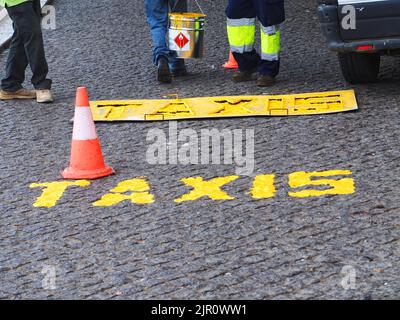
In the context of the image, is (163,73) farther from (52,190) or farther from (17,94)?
(52,190)

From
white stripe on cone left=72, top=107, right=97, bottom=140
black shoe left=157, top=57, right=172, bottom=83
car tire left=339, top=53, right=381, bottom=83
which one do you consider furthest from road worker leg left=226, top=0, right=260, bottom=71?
white stripe on cone left=72, top=107, right=97, bottom=140

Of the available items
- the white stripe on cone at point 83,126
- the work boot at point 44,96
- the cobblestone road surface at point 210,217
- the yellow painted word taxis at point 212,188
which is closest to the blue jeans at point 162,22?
the cobblestone road surface at point 210,217

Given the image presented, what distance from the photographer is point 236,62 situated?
34.7ft

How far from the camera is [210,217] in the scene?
6574 millimetres

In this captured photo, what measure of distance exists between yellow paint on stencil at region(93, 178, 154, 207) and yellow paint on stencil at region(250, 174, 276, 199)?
24.4 inches

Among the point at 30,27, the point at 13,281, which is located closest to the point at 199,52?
the point at 30,27

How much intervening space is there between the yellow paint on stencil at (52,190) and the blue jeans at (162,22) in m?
3.30

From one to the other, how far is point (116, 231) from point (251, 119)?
2.67 metres

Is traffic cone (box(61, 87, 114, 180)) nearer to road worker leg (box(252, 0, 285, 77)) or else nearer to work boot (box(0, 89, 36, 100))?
work boot (box(0, 89, 36, 100))

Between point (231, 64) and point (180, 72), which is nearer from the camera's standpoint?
point (180, 72)

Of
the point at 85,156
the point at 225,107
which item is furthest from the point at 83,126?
the point at 225,107

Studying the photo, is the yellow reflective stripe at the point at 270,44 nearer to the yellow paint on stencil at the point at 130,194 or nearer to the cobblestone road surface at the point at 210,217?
the cobblestone road surface at the point at 210,217

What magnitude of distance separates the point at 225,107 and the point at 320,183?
7.69 feet

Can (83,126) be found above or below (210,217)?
above
